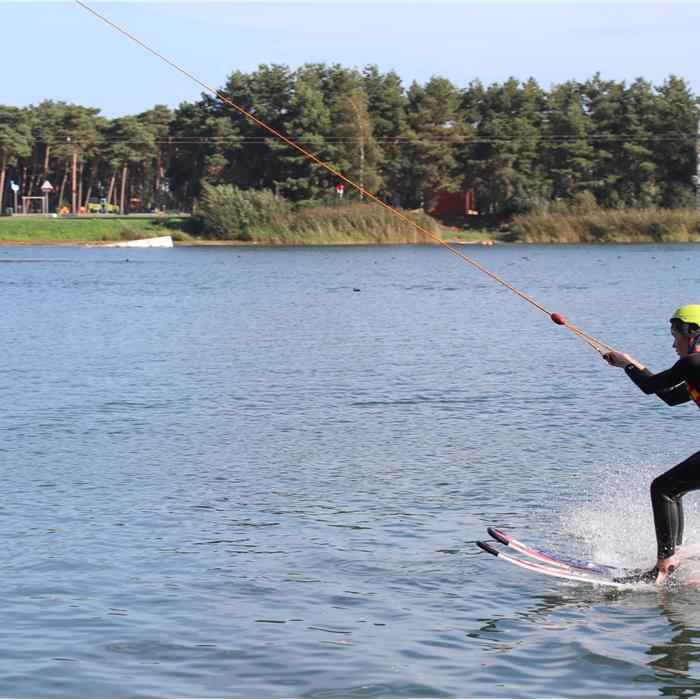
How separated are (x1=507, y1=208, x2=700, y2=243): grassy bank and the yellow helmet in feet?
247

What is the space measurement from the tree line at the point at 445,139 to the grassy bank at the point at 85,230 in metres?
7.02

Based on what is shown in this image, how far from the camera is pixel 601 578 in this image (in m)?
8.47

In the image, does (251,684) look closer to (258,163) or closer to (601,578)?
(601,578)

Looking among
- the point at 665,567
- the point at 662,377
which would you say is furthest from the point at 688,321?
the point at 665,567

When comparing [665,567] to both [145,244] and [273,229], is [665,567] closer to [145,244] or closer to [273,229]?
[273,229]

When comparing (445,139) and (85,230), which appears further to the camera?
(445,139)

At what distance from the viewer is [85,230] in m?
85.4

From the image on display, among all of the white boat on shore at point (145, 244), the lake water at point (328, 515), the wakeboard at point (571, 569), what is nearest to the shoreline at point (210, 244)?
the white boat on shore at point (145, 244)

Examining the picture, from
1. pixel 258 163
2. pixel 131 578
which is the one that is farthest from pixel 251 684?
pixel 258 163

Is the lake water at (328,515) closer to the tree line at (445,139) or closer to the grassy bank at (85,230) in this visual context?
the grassy bank at (85,230)

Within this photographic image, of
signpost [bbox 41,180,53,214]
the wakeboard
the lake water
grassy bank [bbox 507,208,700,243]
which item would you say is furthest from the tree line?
the wakeboard

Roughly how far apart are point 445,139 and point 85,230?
29.4m

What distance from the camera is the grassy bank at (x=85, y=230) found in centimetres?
8450

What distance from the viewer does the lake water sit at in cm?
711
